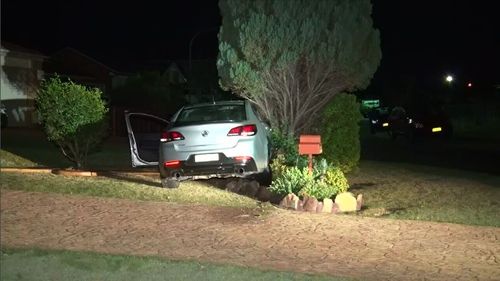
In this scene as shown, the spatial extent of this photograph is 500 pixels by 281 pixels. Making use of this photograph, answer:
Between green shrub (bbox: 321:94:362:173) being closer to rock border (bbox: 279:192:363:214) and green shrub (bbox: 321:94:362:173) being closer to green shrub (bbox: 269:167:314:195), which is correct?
green shrub (bbox: 269:167:314:195)

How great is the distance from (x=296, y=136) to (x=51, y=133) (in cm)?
503

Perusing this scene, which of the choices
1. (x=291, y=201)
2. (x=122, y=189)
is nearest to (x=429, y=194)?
(x=291, y=201)

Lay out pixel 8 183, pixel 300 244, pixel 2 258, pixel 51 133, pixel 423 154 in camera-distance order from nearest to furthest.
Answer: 1. pixel 2 258
2. pixel 300 244
3. pixel 8 183
4. pixel 51 133
5. pixel 423 154

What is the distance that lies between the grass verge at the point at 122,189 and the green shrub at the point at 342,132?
2.33 m

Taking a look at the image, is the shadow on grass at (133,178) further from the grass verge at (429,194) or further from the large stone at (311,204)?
the grass verge at (429,194)

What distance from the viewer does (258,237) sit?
297 inches

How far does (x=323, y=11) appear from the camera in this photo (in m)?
Result: 11.8

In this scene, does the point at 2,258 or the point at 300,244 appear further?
the point at 300,244

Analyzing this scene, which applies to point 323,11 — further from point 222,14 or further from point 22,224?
point 22,224

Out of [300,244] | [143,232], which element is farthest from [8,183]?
[300,244]

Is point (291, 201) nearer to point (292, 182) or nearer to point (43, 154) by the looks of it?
point (292, 182)

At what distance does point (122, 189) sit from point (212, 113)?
2.01 meters

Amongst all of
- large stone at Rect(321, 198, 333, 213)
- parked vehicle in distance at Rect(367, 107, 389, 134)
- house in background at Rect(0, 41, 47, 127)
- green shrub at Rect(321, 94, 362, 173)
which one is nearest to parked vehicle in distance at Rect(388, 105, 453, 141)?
parked vehicle in distance at Rect(367, 107, 389, 134)

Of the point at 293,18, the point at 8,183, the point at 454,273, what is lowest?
the point at 454,273
